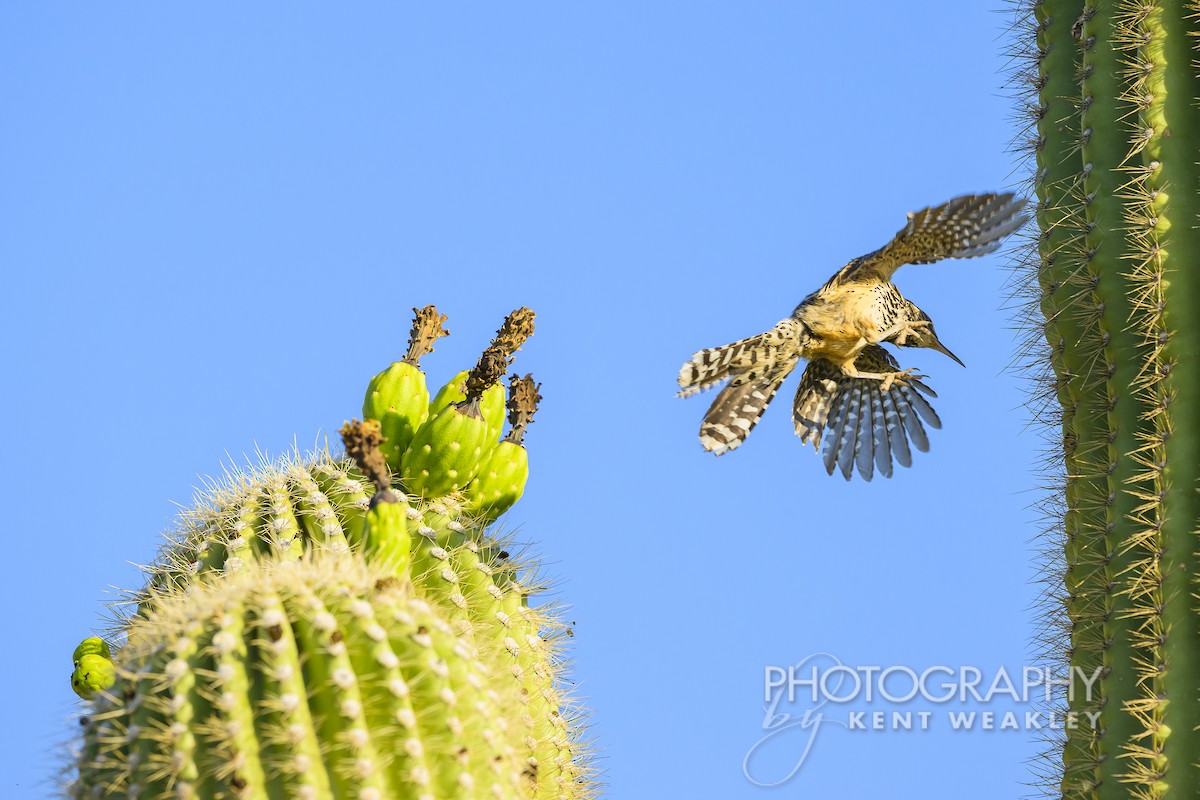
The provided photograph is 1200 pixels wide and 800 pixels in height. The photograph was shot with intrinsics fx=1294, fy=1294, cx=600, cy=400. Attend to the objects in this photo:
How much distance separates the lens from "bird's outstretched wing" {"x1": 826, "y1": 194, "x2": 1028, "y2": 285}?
5.45 meters

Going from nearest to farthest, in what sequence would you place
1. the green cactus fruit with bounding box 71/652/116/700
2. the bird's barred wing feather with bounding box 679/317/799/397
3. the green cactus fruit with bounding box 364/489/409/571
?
the green cactus fruit with bounding box 364/489/409/571, the green cactus fruit with bounding box 71/652/116/700, the bird's barred wing feather with bounding box 679/317/799/397

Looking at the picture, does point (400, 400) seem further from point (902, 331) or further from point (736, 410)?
point (902, 331)

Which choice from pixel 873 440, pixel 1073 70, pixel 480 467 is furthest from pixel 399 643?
pixel 873 440

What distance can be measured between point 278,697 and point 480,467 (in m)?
1.92

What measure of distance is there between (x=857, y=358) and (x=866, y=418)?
32cm

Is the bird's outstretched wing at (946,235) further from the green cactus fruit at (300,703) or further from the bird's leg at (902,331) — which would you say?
the green cactus fruit at (300,703)

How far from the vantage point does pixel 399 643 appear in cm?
279

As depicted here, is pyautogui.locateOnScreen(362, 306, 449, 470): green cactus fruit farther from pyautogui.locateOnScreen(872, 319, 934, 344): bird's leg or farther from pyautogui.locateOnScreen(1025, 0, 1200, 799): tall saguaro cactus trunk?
pyautogui.locateOnScreen(872, 319, 934, 344): bird's leg

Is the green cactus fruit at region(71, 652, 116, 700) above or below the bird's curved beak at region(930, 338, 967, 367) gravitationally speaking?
below

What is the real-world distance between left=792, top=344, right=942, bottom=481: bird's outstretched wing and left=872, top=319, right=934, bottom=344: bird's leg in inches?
14.0

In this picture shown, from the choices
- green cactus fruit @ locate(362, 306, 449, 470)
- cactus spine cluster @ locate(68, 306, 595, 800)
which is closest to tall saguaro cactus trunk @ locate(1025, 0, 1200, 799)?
cactus spine cluster @ locate(68, 306, 595, 800)

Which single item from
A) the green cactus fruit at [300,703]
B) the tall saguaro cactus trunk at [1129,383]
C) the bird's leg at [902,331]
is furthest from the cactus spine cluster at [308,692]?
the bird's leg at [902,331]

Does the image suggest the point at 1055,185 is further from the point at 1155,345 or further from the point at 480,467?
the point at 480,467

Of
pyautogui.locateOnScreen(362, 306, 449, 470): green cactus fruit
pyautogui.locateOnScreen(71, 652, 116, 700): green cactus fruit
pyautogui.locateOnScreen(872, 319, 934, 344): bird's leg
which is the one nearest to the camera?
pyautogui.locateOnScreen(71, 652, 116, 700): green cactus fruit
